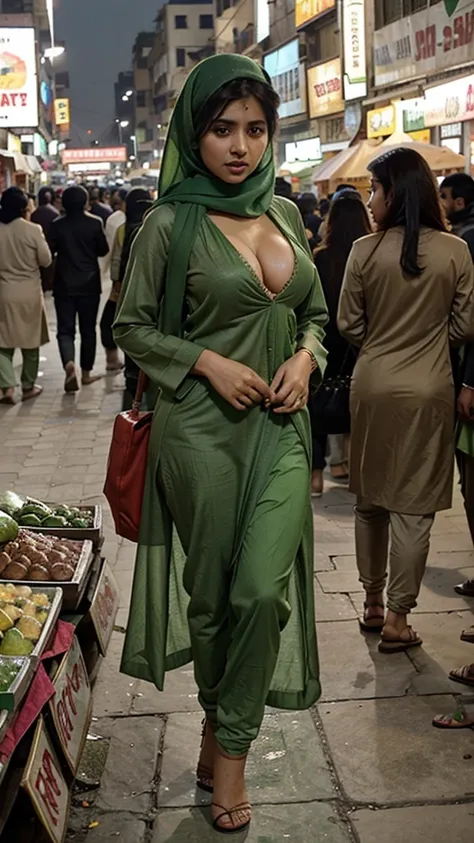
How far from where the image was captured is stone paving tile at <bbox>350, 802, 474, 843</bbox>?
121 inches

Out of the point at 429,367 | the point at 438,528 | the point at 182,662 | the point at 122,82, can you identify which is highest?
the point at 122,82

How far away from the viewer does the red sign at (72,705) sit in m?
3.21

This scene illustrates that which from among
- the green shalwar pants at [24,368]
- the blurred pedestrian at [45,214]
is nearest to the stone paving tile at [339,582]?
the green shalwar pants at [24,368]

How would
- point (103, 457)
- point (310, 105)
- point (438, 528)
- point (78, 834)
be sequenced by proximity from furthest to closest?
point (310, 105) < point (103, 457) < point (438, 528) < point (78, 834)

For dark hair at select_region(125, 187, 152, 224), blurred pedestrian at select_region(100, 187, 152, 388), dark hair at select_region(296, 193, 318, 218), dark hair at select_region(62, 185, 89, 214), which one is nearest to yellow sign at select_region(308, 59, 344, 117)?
dark hair at select_region(296, 193, 318, 218)

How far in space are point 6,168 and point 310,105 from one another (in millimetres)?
8084

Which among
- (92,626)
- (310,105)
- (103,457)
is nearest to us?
(92,626)

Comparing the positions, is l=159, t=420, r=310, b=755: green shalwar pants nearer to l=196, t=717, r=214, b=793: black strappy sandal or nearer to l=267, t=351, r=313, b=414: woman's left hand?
l=267, t=351, r=313, b=414: woman's left hand

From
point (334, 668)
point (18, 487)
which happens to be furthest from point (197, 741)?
point (18, 487)

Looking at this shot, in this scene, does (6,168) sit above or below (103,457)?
above

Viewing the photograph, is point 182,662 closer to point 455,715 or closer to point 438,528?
point 455,715

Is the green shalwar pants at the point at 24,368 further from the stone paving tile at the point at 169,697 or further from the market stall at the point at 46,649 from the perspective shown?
the stone paving tile at the point at 169,697

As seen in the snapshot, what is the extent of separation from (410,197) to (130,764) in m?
2.30

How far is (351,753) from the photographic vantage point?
3.59 metres
